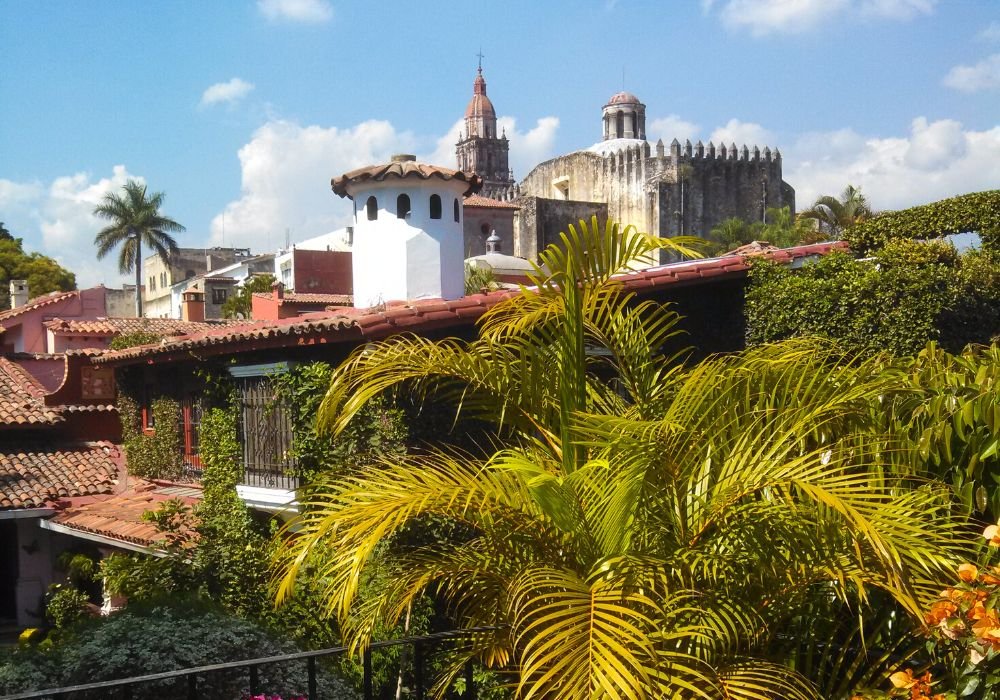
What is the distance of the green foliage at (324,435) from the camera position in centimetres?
975

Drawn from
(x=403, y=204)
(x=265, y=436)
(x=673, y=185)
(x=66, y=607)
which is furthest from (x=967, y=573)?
(x=673, y=185)

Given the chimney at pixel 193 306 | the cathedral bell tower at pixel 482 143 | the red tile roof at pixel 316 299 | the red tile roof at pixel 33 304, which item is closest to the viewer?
the red tile roof at pixel 316 299

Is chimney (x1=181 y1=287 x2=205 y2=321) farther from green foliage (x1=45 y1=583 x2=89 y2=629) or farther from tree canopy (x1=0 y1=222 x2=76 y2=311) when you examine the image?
tree canopy (x1=0 y1=222 x2=76 y2=311)

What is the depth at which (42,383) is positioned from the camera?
886 inches

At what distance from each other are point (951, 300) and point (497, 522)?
8.84 m

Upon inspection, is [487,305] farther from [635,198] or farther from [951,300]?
[635,198]

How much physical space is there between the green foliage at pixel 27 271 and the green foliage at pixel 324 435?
41104mm

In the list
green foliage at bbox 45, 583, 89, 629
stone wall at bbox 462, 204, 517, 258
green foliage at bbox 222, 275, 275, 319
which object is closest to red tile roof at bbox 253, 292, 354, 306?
green foliage at bbox 45, 583, 89, 629

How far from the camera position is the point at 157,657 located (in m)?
6.28

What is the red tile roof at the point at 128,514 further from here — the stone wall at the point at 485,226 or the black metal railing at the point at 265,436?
the stone wall at the point at 485,226

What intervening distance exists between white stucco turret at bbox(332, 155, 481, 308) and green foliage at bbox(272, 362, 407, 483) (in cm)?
356

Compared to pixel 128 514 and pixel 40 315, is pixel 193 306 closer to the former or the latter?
pixel 40 315

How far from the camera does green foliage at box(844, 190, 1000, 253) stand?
13.7m

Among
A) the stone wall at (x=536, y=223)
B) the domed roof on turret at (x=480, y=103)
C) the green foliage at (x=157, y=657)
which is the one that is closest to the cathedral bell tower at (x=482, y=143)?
the domed roof on turret at (x=480, y=103)
